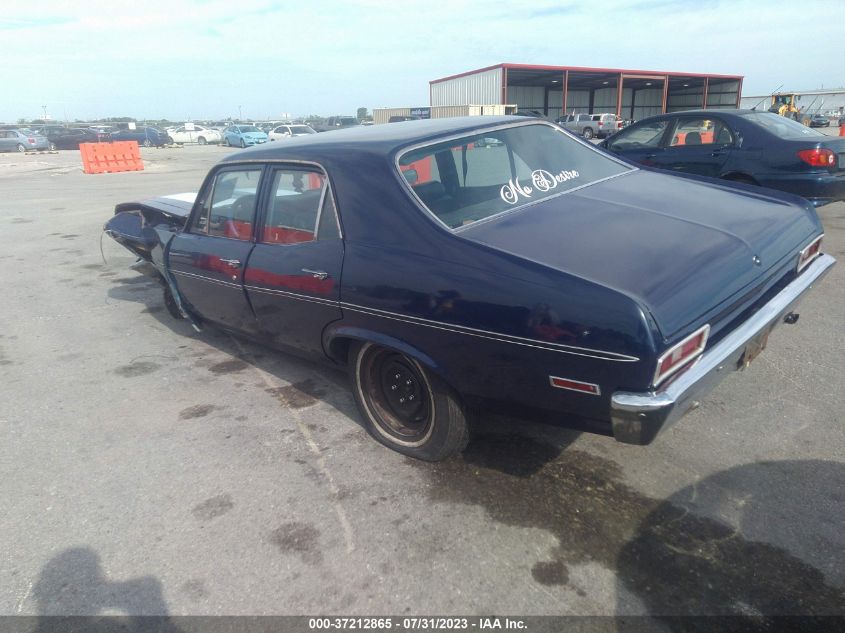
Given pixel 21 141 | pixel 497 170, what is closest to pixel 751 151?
pixel 497 170

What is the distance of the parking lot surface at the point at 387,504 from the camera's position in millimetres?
2277

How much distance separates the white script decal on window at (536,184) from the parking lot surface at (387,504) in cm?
123

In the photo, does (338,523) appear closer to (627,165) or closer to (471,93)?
(627,165)

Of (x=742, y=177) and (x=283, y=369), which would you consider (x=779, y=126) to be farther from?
(x=283, y=369)

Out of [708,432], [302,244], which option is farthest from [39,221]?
[708,432]

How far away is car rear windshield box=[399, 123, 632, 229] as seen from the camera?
2.89 meters

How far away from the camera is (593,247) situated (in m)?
2.49

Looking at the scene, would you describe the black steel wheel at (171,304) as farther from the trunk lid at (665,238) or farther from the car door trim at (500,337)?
the trunk lid at (665,238)

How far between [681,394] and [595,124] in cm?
3793

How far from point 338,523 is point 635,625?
130cm

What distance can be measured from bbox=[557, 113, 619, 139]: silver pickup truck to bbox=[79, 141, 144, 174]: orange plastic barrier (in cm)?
2430

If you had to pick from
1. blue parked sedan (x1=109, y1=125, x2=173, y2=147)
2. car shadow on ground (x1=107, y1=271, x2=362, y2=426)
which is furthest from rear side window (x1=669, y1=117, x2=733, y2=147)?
blue parked sedan (x1=109, y1=125, x2=173, y2=147)

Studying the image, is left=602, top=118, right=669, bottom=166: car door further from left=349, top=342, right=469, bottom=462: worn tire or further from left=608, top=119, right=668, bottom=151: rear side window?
left=349, top=342, right=469, bottom=462: worn tire

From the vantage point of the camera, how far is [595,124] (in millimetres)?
36750
